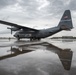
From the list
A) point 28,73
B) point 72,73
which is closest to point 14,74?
point 28,73

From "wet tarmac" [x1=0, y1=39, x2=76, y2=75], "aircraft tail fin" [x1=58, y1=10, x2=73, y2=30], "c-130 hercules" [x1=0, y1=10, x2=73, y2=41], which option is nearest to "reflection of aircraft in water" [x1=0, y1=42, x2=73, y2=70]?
"wet tarmac" [x1=0, y1=39, x2=76, y2=75]

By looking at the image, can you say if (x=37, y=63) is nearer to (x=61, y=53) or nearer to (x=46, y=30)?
(x=61, y=53)

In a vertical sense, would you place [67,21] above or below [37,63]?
above

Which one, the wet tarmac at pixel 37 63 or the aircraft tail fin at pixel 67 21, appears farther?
the aircraft tail fin at pixel 67 21

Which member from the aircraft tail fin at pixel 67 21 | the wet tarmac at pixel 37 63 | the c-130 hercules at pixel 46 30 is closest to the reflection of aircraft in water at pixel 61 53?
the wet tarmac at pixel 37 63

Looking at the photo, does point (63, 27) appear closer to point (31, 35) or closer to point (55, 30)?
point (55, 30)

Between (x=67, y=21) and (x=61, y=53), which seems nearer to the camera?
(x=61, y=53)

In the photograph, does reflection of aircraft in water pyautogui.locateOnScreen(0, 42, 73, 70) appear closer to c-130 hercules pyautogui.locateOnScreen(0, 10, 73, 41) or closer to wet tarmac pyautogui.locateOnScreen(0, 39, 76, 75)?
wet tarmac pyautogui.locateOnScreen(0, 39, 76, 75)

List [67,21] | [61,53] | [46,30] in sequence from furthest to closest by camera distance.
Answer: [46,30] → [67,21] → [61,53]

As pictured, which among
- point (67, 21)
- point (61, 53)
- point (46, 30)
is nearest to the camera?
point (61, 53)

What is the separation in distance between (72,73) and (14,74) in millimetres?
1775

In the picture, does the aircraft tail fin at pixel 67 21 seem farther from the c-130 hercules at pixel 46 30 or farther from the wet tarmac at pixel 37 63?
the wet tarmac at pixel 37 63

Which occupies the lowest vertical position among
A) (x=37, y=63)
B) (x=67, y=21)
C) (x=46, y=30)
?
(x=37, y=63)

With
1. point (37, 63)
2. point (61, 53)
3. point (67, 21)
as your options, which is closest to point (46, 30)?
point (67, 21)
